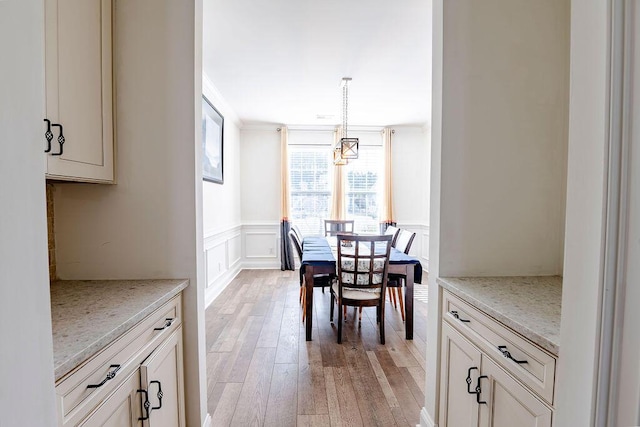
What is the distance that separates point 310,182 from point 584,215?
5.25 metres

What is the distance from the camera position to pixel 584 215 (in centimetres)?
54

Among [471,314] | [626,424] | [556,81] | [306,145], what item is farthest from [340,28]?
[306,145]

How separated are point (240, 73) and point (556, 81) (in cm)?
289

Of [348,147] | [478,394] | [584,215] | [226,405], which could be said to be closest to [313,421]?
[226,405]

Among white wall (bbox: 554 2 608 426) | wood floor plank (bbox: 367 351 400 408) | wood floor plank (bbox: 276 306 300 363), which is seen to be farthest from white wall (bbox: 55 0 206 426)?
white wall (bbox: 554 2 608 426)

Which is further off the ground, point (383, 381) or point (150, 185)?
point (150, 185)

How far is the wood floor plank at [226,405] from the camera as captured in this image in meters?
1.76

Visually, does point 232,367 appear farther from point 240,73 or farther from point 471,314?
point 240,73

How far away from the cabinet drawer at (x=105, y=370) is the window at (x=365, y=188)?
4.75 metres

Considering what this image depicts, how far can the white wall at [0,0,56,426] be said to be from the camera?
0.44 m

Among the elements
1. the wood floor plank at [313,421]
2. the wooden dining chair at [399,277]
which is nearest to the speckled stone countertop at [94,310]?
the wood floor plank at [313,421]

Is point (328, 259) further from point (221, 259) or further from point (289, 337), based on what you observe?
point (221, 259)

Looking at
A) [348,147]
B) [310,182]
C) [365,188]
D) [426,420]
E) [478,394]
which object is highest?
[348,147]

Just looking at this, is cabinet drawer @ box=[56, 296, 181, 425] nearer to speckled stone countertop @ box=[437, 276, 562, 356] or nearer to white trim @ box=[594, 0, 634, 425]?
white trim @ box=[594, 0, 634, 425]
